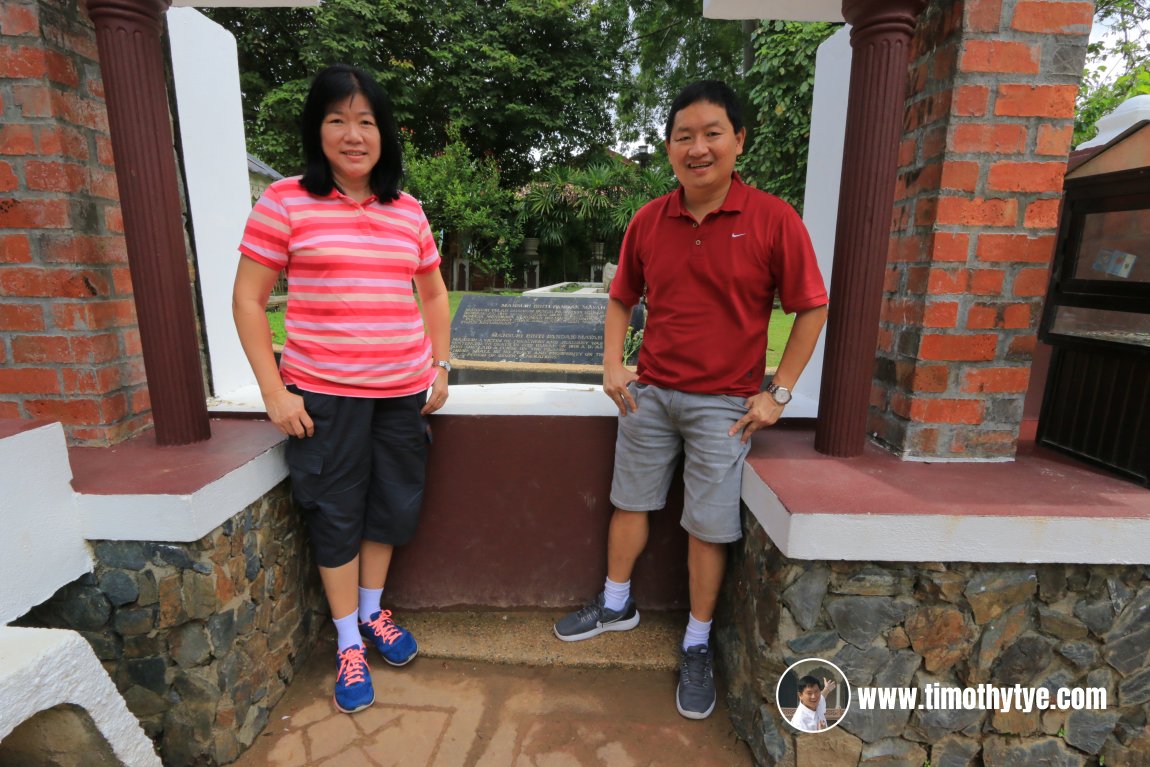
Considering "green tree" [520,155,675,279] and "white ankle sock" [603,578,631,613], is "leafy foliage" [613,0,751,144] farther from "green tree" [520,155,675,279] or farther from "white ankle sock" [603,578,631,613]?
"white ankle sock" [603,578,631,613]

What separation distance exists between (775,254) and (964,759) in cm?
139

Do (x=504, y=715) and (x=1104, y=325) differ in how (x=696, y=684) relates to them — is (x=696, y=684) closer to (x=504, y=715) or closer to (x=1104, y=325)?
(x=504, y=715)

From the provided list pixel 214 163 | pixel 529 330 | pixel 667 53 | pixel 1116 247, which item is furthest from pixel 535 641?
pixel 667 53

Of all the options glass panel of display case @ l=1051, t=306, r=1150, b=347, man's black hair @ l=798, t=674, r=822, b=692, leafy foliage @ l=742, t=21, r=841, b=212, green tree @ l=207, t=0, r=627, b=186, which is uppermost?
green tree @ l=207, t=0, r=627, b=186

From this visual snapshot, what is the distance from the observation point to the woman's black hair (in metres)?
1.57

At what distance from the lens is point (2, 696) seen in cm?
90

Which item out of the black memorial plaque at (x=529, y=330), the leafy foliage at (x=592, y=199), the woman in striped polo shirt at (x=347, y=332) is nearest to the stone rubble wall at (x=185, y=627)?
the woman in striped polo shirt at (x=347, y=332)

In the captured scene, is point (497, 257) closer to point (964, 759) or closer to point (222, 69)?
point (222, 69)

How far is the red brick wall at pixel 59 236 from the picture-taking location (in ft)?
5.46

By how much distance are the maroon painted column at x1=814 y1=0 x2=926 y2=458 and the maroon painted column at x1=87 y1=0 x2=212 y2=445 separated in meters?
1.83

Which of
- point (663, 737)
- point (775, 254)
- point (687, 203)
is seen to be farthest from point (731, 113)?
point (663, 737)

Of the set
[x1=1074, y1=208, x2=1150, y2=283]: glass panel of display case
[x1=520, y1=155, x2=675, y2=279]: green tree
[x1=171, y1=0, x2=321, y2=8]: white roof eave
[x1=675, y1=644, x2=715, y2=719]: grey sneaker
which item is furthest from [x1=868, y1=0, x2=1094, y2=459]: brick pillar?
[x1=520, y1=155, x2=675, y2=279]: green tree

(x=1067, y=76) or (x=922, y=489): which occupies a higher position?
(x=1067, y=76)

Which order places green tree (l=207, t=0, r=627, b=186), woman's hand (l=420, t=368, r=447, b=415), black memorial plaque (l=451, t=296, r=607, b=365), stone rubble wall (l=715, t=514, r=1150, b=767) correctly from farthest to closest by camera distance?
green tree (l=207, t=0, r=627, b=186)
black memorial plaque (l=451, t=296, r=607, b=365)
woman's hand (l=420, t=368, r=447, b=415)
stone rubble wall (l=715, t=514, r=1150, b=767)
